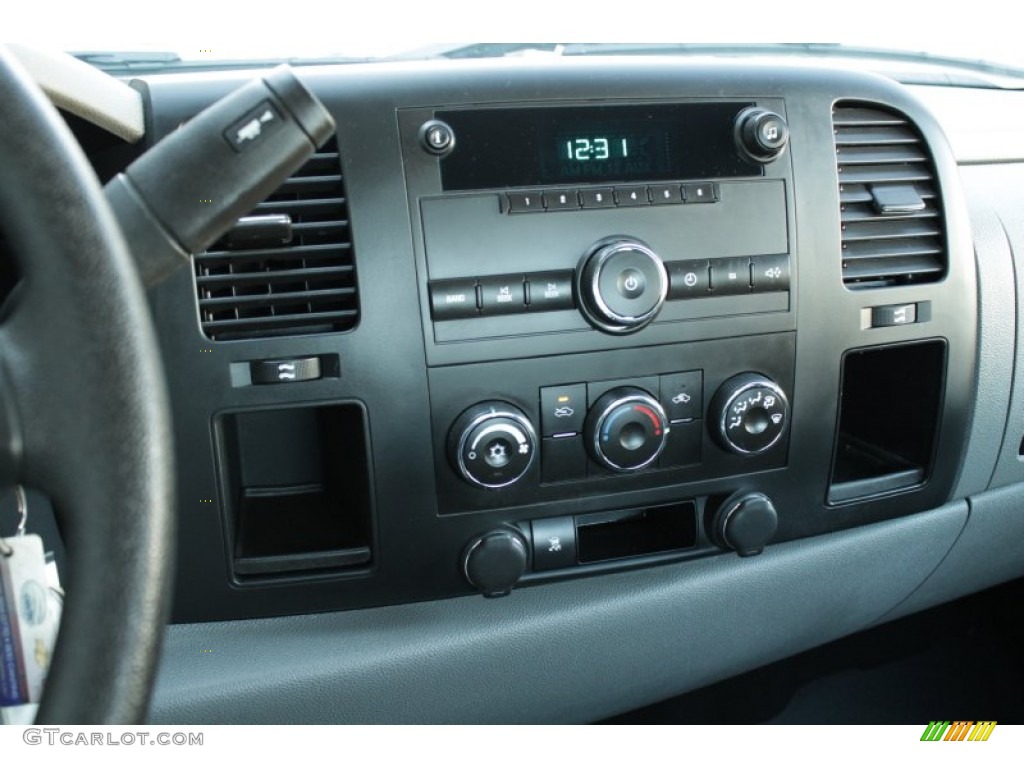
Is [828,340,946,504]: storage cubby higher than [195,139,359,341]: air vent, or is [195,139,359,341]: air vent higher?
[195,139,359,341]: air vent

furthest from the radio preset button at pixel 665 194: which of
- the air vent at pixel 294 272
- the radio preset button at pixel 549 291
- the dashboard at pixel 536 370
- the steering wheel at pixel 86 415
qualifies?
the steering wheel at pixel 86 415

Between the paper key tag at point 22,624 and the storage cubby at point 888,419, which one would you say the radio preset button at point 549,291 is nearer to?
the storage cubby at point 888,419

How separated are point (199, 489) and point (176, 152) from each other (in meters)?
0.54

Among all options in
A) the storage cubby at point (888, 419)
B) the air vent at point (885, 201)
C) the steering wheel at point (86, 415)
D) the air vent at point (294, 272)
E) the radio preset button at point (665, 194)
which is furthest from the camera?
the storage cubby at point (888, 419)

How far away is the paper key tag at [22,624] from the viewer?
700 mm

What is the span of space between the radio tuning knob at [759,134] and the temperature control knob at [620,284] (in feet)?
0.61

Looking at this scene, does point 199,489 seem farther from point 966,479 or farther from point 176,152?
point 966,479

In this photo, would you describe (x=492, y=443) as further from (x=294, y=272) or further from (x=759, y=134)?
(x=759, y=134)

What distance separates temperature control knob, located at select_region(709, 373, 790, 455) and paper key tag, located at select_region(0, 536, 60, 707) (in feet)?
2.63

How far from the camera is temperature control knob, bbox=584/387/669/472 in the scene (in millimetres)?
1209

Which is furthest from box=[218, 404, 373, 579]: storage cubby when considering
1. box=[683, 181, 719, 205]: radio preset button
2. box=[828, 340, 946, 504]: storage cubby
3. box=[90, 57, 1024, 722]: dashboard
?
box=[828, 340, 946, 504]: storage cubby

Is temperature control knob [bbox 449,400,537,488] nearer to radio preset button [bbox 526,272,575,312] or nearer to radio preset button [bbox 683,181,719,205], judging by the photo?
radio preset button [bbox 526,272,575,312]

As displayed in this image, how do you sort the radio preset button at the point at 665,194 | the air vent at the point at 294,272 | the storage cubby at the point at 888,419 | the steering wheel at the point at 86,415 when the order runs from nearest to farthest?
the steering wheel at the point at 86,415, the air vent at the point at 294,272, the radio preset button at the point at 665,194, the storage cubby at the point at 888,419

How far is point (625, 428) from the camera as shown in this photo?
1.22 m
